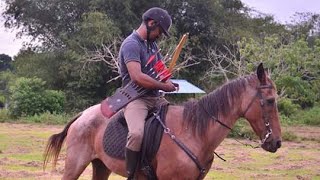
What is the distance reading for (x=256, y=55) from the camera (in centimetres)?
3250

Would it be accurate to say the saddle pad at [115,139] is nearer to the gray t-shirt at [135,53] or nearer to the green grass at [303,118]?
the gray t-shirt at [135,53]

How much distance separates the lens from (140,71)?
18.1 feet

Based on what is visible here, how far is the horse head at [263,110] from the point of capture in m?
5.29

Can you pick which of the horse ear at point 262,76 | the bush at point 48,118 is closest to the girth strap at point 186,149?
the horse ear at point 262,76

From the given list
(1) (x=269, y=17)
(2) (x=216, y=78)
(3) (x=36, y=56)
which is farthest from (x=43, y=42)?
(1) (x=269, y=17)

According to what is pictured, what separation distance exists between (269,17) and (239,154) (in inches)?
1393

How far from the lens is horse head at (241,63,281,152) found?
17.3ft

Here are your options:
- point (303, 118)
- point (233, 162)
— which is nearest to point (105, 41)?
point (303, 118)

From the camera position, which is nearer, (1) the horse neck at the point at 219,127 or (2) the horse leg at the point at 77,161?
(1) the horse neck at the point at 219,127

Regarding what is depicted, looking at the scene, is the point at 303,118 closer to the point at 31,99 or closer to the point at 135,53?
the point at 31,99

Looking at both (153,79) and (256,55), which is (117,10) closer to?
(256,55)

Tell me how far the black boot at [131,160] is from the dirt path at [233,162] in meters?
5.70

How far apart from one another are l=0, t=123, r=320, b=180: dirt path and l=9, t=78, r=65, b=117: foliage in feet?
42.9

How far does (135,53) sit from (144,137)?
0.93 metres
